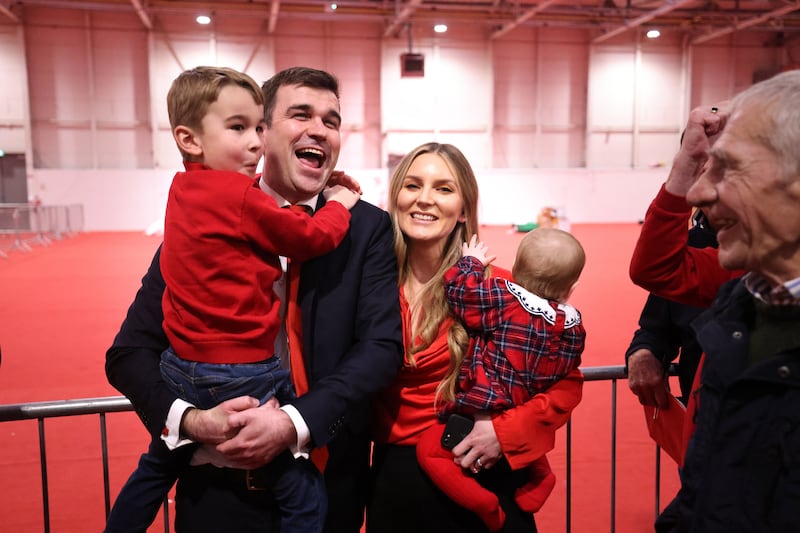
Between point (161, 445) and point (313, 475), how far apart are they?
45 cm

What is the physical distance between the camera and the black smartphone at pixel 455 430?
1.87 m

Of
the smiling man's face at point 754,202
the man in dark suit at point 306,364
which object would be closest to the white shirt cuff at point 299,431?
the man in dark suit at point 306,364

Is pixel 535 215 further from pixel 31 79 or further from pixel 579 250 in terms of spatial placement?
pixel 579 250

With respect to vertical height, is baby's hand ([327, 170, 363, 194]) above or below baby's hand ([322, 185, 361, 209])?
above

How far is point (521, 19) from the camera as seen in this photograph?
20.2 meters

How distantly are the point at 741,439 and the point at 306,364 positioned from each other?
119 centimetres

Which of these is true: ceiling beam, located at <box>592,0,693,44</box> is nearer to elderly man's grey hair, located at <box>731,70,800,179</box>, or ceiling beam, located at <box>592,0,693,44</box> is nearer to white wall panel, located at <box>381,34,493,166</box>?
white wall panel, located at <box>381,34,493,166</box>

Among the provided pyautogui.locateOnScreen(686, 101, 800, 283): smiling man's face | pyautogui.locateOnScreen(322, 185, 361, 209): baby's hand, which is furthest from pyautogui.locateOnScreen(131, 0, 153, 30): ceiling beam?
pyautogui.locateOnScreen(686, 101, 800, 283): smiling man's face

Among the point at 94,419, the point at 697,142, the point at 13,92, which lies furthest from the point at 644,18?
the point at 697,142

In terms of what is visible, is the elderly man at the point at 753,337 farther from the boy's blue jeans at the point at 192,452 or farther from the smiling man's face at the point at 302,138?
the smiling man's face at the point at 302,138

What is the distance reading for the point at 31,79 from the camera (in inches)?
793

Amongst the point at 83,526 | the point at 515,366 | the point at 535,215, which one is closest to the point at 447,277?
the point at 515,366

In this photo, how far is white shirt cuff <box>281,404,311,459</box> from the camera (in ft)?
5.50

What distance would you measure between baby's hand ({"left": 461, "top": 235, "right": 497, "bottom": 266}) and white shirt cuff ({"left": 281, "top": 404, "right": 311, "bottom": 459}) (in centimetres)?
78
